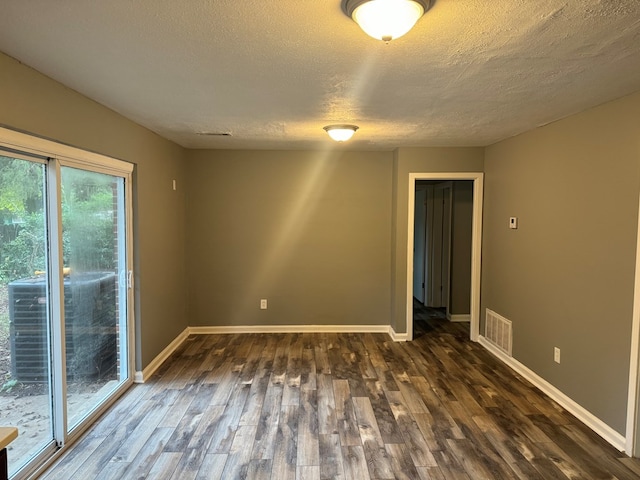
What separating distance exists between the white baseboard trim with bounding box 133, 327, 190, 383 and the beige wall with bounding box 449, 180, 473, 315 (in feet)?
12.2

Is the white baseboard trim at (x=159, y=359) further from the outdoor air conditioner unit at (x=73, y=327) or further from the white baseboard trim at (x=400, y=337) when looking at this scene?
the white baseboard trim at (x=400, y=337)

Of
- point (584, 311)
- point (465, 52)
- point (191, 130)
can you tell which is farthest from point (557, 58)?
point (191, 130)

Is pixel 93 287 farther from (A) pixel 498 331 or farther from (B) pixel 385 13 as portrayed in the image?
(A) pixel 498 331

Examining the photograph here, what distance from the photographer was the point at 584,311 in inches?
113

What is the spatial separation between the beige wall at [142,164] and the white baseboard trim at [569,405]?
3.59 meters

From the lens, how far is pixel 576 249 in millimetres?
2957

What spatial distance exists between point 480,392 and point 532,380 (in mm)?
573

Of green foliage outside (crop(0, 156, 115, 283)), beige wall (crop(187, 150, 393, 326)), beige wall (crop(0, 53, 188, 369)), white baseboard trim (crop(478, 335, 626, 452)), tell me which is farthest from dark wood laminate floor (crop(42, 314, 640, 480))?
green foliage outside (crop(0, 156, 115, 283))

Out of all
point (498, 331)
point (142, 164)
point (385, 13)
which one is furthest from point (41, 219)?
point (498, 331)

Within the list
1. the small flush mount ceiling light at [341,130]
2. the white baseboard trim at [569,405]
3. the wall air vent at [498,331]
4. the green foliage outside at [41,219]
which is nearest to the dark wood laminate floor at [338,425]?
the white baseboard trim at [569,405]

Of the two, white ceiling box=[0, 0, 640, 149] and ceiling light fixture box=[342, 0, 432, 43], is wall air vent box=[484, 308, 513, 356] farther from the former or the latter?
ceiling light fixture box=[342, 0, 432, 43]

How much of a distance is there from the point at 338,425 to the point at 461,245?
3.60 meters

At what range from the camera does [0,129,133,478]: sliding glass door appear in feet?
7.07

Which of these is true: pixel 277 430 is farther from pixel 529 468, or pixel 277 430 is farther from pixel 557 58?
pixel 557 58
